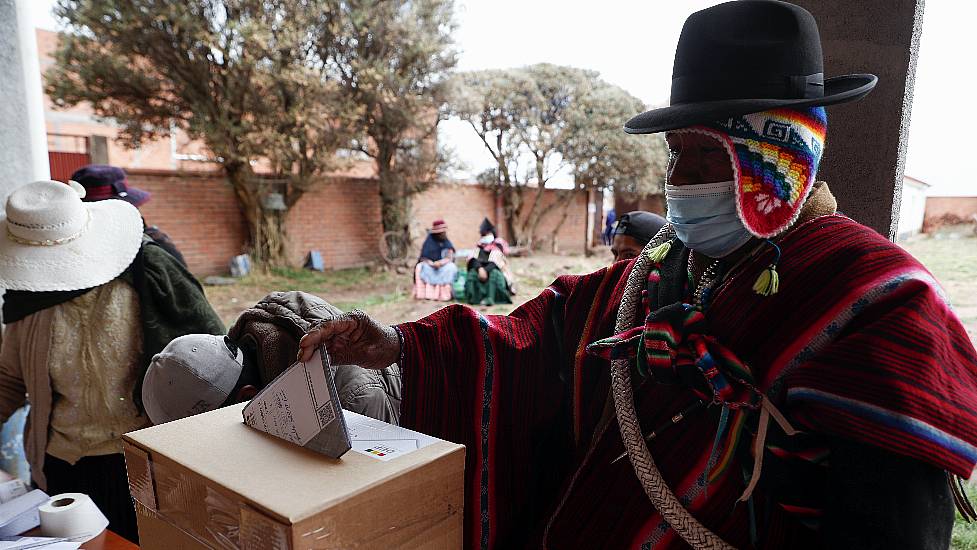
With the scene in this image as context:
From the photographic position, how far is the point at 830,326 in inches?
33.5

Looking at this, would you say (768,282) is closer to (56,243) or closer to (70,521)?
(70,521)

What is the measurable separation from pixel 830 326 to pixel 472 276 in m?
8.27

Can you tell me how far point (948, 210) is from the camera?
2809 millimetres

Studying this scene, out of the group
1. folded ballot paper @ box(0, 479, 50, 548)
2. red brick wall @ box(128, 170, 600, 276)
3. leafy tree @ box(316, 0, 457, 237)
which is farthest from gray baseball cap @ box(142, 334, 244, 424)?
red brick wall @ box(128, 170, 600, 276)

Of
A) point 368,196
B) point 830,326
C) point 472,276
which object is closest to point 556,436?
point 830,326

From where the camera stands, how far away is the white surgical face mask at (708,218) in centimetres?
99

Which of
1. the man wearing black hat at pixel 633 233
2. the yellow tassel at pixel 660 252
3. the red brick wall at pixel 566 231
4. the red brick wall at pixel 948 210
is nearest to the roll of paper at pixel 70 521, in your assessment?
the yellow tassel at pixel 660 252

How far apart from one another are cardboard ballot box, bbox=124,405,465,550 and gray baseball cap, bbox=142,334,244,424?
0.56 meters

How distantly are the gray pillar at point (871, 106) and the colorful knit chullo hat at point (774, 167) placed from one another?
0.98m

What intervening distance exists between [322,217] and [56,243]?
30.7 ft

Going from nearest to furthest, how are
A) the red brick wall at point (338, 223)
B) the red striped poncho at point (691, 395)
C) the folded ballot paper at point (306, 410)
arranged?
the red striped poncho at point (691, 395) → the folded ballot paper at point (306, 410) → the red brick wall at point (338, 223)

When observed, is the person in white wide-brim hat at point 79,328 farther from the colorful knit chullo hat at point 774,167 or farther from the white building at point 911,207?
the white building at point 911,207

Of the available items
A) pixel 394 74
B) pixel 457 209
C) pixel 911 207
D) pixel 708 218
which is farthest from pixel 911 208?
pixel 457 209

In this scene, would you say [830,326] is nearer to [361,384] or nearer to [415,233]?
[361,384]
